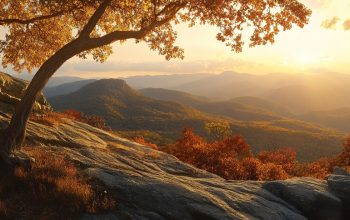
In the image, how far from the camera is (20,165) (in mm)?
14406

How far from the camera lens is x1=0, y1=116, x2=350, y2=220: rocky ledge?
13414 millimetres

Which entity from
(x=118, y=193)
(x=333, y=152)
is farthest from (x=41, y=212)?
(x=333, y=152)

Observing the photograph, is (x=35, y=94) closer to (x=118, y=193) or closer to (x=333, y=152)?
(x=118, y=193)

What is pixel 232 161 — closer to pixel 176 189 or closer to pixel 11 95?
pixel 11 95

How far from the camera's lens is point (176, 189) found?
14.6 meters

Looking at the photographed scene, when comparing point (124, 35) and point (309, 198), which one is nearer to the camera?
point (124, 35)

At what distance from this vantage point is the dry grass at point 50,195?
1191cm

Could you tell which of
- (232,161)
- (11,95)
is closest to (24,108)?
(11,95)

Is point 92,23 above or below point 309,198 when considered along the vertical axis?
above

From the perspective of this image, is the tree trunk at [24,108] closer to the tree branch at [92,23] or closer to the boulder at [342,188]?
the tree branch at [92,23]

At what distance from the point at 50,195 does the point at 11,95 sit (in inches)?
697

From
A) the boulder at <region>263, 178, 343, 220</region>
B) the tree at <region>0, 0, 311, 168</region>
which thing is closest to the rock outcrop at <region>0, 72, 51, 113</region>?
the tree at <region>0, 0, 311, 168</region>

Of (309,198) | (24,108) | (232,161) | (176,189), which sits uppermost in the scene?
(24,108)

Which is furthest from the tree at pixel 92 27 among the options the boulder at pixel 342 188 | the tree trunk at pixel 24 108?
the boulder at pixel 342 188
